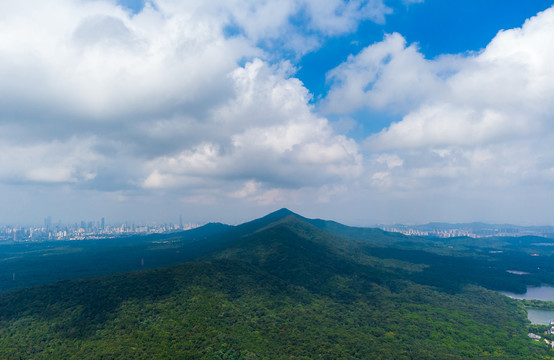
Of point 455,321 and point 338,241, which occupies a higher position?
point 338,241

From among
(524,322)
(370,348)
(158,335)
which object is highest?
(158,335)

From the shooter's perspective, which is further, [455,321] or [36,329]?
[455,321]

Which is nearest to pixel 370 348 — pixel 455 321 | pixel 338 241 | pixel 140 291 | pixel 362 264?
pixel 455 321

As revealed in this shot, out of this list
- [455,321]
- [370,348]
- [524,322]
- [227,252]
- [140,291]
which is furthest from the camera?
[227,252]

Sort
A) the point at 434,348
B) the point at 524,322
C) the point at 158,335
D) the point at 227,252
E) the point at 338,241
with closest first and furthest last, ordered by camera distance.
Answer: the point at 158,335
the point at 434,348
the point at 524,322
the point at 227,252
the point at 338,241

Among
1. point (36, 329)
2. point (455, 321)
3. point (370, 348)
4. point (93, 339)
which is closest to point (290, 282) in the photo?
point (370, 348)

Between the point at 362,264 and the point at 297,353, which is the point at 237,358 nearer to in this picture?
the point at 297,353
